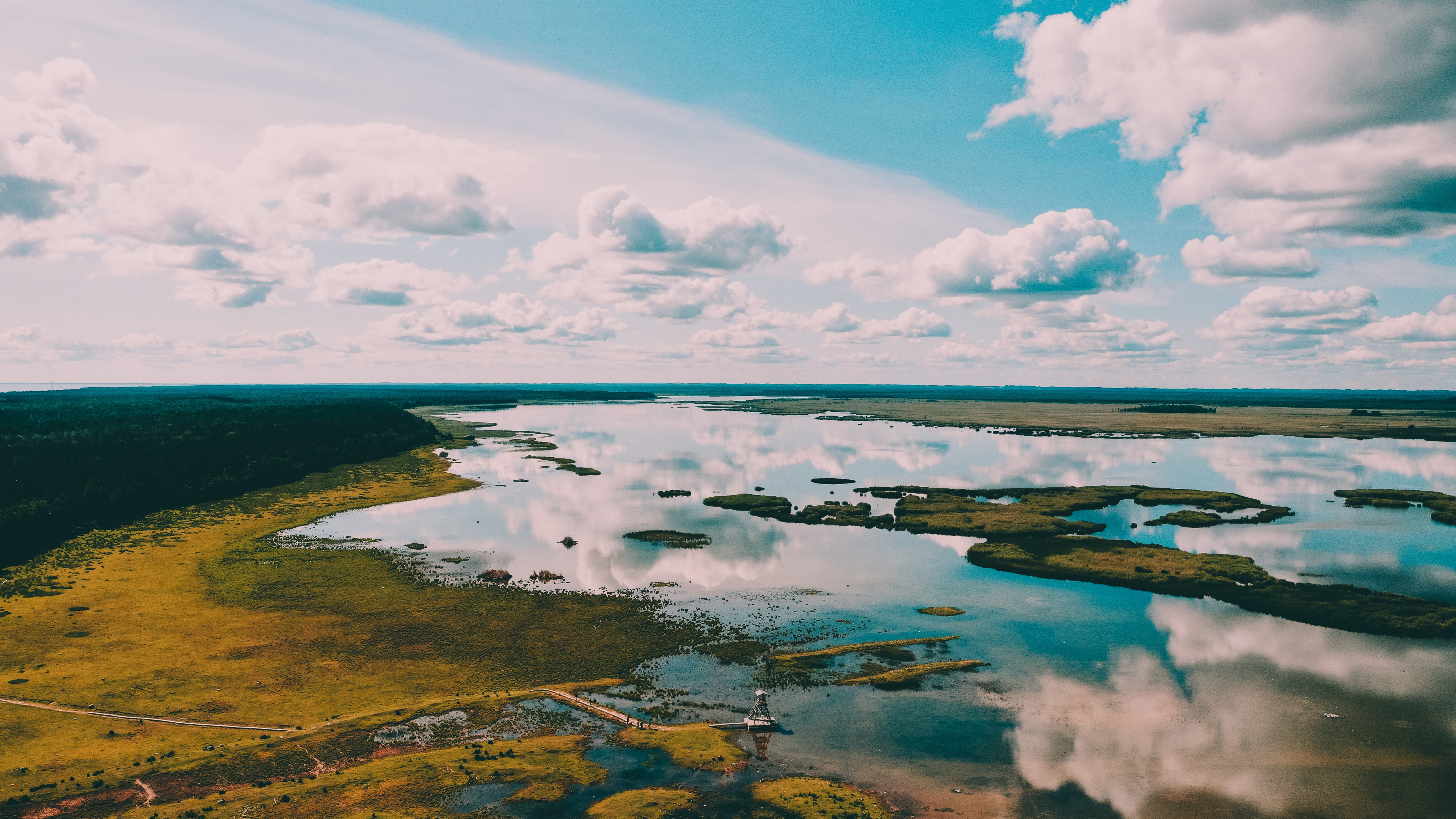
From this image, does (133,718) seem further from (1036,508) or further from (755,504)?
(1036,508)

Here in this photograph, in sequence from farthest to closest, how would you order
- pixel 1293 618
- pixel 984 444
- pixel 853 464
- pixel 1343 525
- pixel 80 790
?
pixel 984 444, pixel 853 464, pixel 1343 525, pixel 1293 618, pixel 80 790

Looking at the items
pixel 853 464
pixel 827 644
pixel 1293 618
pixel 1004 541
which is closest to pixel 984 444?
pixel 853 464

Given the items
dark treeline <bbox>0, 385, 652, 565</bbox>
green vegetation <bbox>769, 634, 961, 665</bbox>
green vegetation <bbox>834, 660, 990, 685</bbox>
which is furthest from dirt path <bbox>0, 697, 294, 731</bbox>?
dark treeline <bbox>0, 385, 652, 565</bbox>

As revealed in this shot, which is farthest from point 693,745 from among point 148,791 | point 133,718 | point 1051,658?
point 133,718

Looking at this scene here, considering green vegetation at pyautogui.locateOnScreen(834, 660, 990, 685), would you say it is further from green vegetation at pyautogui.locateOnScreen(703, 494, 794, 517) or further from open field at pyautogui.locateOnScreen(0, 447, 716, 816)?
green vegetation at pyautogui.locateOnScreen(703, 494, 794, 517)

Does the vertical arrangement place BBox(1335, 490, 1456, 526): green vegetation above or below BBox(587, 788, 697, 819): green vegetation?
above

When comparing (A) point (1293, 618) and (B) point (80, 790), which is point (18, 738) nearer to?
(B) point (80, 790)

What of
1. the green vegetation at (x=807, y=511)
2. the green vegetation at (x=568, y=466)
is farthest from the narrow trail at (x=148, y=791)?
the green vegetation at (x=568, y=466)
